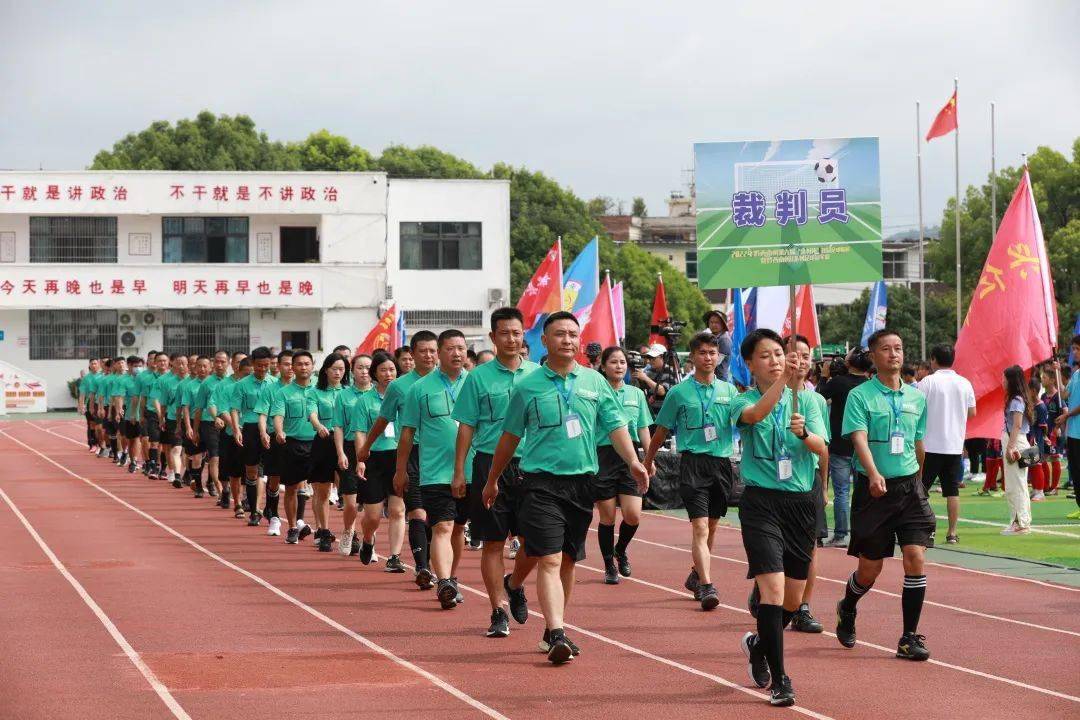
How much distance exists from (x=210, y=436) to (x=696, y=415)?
11.9m

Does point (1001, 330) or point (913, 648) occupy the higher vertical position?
point (1001, 330)

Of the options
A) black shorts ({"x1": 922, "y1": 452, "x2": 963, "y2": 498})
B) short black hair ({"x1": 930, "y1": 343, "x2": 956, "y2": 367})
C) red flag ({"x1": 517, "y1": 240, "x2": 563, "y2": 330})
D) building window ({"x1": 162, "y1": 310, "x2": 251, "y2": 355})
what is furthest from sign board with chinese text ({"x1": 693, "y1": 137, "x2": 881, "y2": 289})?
building window ({"x1": 162, "y1": 310, "x2": 251, "y2": 355})

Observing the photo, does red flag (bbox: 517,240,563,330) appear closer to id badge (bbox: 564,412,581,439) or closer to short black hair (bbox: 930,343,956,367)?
short black hair (bbox: 930,343,956,367)

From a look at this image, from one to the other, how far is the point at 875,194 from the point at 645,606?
339 centimetres

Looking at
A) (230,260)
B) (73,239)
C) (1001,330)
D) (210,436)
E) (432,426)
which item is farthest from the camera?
(230,260)

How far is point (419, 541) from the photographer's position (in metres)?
12.9

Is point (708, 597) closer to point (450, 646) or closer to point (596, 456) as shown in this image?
point (596, 456)

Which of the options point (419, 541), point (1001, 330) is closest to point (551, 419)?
point (419, 541)

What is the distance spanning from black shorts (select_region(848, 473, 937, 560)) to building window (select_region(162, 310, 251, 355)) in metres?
46.2

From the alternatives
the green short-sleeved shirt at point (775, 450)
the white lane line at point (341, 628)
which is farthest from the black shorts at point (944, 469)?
the green short-sleeved shirt at point (775, 450)

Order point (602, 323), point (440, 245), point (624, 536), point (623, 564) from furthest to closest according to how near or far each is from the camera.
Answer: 1. point (440, 245)
2. point (602, 323)
3. point (623, 564)
4. point (624, 536)

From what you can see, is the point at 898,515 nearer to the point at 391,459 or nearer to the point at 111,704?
the point at 111,704

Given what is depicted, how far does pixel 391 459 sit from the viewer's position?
13.8 meters

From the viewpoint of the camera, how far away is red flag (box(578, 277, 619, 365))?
1007 inches
